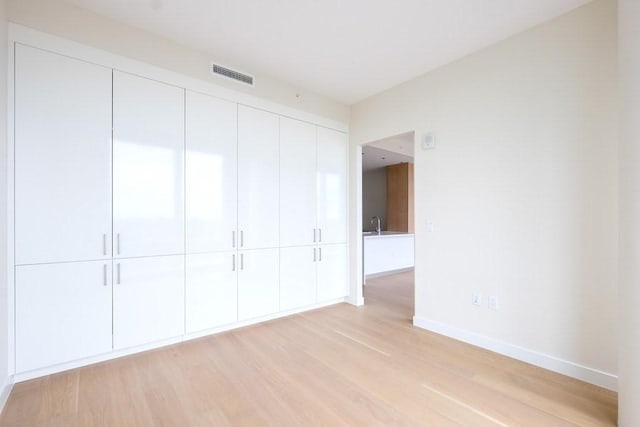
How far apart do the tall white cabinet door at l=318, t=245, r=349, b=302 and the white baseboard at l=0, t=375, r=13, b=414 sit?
2877 mm

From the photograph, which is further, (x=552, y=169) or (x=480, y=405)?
(x=552, y=169)

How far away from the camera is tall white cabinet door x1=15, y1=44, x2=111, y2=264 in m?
2.04

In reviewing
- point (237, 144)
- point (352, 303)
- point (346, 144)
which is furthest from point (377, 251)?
point (237, 144)

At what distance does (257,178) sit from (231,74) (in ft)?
3.79

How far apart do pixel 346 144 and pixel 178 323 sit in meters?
3.11

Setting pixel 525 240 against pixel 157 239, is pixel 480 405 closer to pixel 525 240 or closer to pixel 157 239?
pixel 525 240

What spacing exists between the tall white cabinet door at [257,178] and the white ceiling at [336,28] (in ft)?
1.97

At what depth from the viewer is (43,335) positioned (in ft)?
6.91

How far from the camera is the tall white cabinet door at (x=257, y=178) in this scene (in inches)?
123

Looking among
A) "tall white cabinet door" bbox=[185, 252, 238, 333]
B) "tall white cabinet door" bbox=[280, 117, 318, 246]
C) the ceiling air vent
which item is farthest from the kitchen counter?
the ceiling air vent

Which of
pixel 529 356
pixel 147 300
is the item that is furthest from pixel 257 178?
pixel 529 356

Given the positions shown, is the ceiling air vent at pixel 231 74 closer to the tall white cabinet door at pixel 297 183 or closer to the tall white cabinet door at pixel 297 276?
the tall white cabinet door at pixel 297 183

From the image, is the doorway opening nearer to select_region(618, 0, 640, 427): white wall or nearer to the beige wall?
select_region(618, 0, 640, 427): white wall

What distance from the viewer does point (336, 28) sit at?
2463 millimetres
